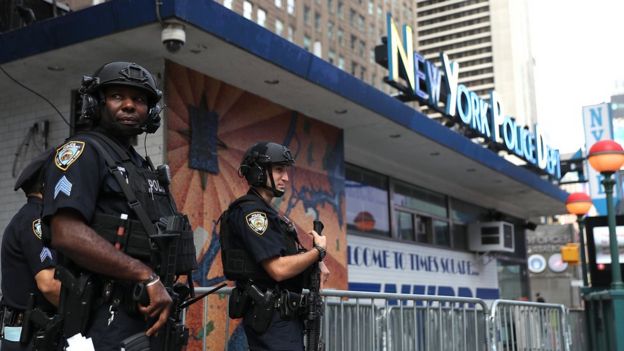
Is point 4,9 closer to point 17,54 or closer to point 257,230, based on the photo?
point 17,54

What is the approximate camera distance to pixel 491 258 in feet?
64.4

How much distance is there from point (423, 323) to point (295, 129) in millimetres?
4718

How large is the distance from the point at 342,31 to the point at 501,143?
6123 centimetres

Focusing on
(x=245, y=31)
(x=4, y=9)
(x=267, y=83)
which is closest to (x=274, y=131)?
(x=267, y=83)

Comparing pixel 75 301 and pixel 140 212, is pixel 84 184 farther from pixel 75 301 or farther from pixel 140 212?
pixel 75 301

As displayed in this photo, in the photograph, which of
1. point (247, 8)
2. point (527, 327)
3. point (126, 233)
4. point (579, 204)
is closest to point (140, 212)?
point (126, 233)

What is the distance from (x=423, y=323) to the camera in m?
6.71

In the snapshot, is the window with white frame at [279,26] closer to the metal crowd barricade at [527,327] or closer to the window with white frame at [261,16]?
the window with white frame at [261,16]

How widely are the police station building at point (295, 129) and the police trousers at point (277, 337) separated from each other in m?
2.06

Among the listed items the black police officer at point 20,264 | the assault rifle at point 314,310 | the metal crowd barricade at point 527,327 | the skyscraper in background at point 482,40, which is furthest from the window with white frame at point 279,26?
the skyscraper in background at point 482,40

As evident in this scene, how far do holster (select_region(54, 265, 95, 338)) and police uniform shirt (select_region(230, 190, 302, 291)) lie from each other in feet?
4.30

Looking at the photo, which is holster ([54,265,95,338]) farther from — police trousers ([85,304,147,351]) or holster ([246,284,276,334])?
holster ([246,284,276,334])

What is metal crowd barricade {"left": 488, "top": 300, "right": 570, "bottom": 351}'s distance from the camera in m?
7.69

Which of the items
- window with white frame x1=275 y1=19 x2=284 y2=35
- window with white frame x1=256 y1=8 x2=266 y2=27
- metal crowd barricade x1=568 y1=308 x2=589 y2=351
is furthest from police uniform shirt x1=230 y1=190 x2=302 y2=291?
window with white frame x1=275 y1=19 x2=284 y2=35
